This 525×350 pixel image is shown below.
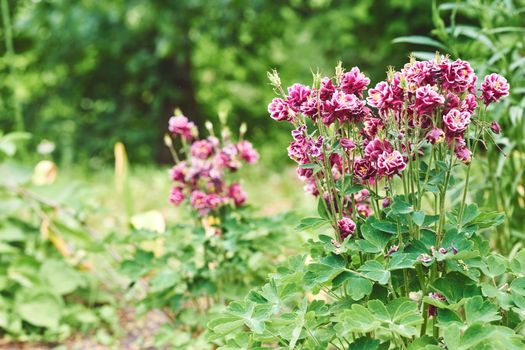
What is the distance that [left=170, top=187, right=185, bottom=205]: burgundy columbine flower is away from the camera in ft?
6.90

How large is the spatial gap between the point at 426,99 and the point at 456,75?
9 cm

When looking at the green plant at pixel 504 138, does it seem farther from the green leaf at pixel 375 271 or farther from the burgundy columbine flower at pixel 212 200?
the green leaf at pixel 375 271

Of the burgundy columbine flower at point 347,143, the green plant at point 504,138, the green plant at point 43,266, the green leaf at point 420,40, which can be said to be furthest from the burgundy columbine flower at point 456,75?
the green plant at point 43,266

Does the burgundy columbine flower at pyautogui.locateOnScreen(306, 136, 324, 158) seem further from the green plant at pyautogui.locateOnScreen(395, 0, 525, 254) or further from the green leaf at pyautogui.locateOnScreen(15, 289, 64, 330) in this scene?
the green leaf at pyautogui.locateOnScreen(15, 289, 64, 330)

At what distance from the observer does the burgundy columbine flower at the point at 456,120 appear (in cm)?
129

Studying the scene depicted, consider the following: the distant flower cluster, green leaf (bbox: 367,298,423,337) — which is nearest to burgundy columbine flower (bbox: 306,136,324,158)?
the distant flower cluster

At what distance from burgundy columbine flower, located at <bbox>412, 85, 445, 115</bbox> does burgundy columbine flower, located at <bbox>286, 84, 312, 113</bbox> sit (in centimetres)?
23

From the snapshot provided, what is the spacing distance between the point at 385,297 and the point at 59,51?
554 cm

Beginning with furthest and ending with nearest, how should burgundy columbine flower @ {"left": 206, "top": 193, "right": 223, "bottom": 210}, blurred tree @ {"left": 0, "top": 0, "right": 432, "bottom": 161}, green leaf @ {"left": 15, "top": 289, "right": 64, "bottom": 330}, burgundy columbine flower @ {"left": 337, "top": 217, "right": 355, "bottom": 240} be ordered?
blurred tree @ {"left": 0, "top": 0, "right": 432, "bottom": 161}
green leaf @ {"left": 15, "top": 289, "right": 64, "bottom": 330}
burgundy columbine flower @ {"left": 206, "top": 193, "right": 223, "bottom": 210}
burgundy columbine flower @ {"left": 337, "top": 217, "right": 355, "bottom": 240}

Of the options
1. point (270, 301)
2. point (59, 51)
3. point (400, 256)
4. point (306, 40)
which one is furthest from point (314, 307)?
point (306, 40)

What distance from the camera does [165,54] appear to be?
18.3 ft

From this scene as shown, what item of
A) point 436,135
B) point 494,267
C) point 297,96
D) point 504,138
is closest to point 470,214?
point 494,267

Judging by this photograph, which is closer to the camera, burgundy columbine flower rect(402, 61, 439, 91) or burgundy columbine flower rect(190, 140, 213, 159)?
burgundy columbine flower rect(402, 61, 439, 91)

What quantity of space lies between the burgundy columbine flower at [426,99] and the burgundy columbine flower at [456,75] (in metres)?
0.04
